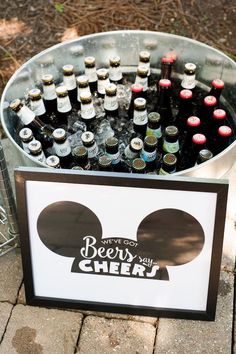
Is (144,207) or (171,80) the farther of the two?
(171,80)

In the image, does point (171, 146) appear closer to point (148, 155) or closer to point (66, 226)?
point (148, 155)

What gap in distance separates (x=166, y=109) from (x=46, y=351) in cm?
90

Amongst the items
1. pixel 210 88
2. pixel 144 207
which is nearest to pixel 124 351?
pixel 144 207

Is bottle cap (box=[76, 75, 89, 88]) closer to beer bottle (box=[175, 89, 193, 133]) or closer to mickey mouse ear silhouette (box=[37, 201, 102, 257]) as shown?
beer bottle (box=[175, 89, 193, 133])

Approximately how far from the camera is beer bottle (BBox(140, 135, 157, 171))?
1.47 metres

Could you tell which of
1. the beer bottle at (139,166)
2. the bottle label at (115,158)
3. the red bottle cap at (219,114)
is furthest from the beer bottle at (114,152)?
the red bottle cap at (219,114)

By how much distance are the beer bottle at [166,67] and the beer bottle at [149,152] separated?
14.6 inches

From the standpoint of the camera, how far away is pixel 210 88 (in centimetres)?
180

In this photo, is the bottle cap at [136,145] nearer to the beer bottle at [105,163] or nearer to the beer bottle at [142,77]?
the beer bottle at [105,163]

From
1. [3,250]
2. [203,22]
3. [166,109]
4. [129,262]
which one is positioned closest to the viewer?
[129,262]

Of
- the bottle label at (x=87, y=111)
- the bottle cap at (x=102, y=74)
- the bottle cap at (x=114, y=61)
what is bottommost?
the bottle label at (x=87, y=111)

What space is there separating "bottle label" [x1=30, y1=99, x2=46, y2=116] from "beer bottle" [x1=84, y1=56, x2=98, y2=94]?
225 millimetres

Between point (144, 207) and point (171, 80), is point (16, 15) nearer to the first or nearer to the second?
point (171, 80)

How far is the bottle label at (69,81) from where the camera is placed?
1.78 m
